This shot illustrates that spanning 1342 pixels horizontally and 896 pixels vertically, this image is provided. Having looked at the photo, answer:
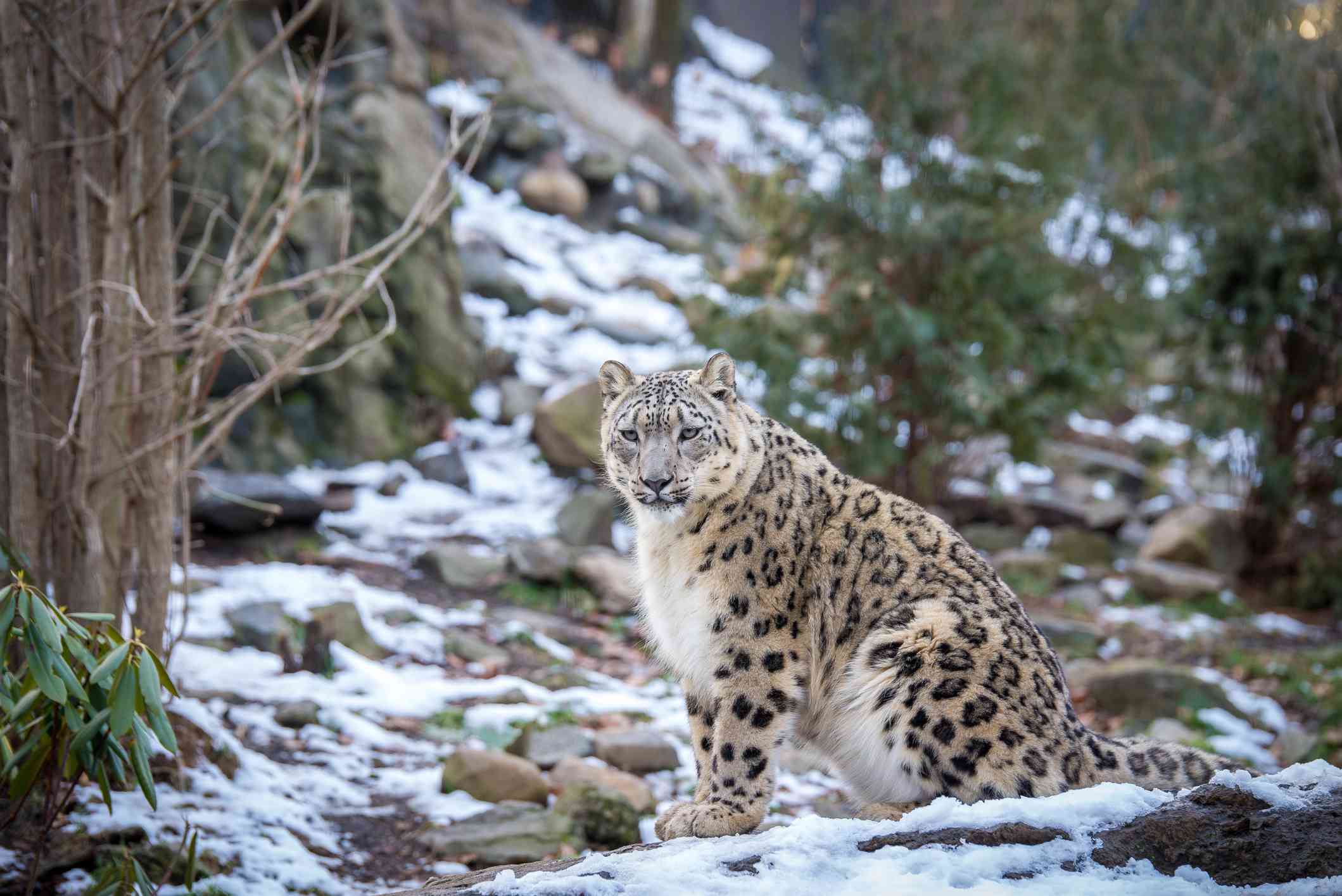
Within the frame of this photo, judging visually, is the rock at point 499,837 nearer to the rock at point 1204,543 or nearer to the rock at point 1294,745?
the rock at point 1294,745

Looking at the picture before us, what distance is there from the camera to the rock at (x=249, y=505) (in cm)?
949

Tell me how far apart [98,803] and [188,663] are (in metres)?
2.26

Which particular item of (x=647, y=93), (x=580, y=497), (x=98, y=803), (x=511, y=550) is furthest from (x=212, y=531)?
(x=647, y=93)

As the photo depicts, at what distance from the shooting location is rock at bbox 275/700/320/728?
262 inches

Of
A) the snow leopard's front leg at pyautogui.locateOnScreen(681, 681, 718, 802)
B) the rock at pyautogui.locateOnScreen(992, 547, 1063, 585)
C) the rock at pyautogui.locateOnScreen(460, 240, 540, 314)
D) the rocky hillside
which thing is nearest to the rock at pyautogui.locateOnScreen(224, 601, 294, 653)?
the rocky hillside

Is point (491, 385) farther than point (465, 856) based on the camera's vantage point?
Yes

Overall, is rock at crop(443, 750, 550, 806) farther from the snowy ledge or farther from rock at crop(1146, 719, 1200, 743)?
rock at crop(1146, 719, 1200, 743)

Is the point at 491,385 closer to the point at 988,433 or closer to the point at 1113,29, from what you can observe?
the point at 988,433

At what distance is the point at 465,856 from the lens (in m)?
5.44

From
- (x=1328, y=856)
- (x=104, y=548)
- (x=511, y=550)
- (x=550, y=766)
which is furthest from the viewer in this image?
(x=511, y=550)

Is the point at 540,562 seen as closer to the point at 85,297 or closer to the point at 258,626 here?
the point at 258,626

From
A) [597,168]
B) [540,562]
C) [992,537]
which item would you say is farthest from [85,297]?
[597,168]

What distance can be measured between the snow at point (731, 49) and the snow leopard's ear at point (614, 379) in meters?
31.0

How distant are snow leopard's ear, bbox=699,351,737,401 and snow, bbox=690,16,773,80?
102 feet
